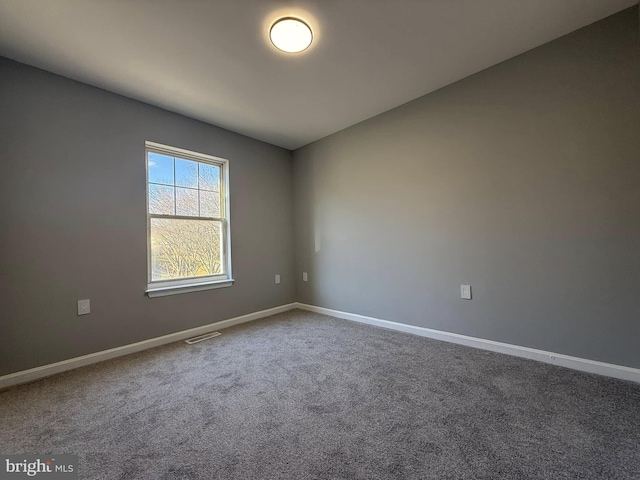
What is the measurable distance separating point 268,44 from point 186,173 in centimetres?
172

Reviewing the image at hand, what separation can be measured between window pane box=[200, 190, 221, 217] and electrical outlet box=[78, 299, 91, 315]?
1.33 m

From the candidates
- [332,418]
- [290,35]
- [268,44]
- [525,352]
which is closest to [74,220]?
[268,44]

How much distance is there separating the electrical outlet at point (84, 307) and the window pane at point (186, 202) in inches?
44.7

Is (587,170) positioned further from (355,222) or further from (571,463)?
(355,222)

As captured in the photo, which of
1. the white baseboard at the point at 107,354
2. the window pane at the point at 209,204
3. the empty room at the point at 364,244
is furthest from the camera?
the window pane at the point at 209,204

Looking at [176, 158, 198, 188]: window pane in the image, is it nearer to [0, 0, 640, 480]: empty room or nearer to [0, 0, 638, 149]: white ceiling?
[0, 0, 640, 480]: empty room

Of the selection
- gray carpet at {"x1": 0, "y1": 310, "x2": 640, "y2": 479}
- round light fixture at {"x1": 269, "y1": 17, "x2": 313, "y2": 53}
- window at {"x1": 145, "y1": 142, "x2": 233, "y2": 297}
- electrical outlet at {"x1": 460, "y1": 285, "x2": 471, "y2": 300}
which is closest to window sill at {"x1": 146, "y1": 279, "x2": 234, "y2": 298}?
window at {"x1": 145, "y1": 142, "x2": 233, "y2": 297}

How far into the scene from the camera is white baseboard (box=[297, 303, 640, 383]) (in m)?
1.78

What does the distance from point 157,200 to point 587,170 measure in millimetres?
3683

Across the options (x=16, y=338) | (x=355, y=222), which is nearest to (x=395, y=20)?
(x=355, y=222)

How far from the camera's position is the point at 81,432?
141 cm

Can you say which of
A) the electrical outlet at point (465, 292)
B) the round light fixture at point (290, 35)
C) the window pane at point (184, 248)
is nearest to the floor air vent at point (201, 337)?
the window pane at point (184, 248)

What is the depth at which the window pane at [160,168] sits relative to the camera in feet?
9.02

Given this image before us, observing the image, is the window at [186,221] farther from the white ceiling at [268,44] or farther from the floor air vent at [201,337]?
the white ceiling at [268,44]
